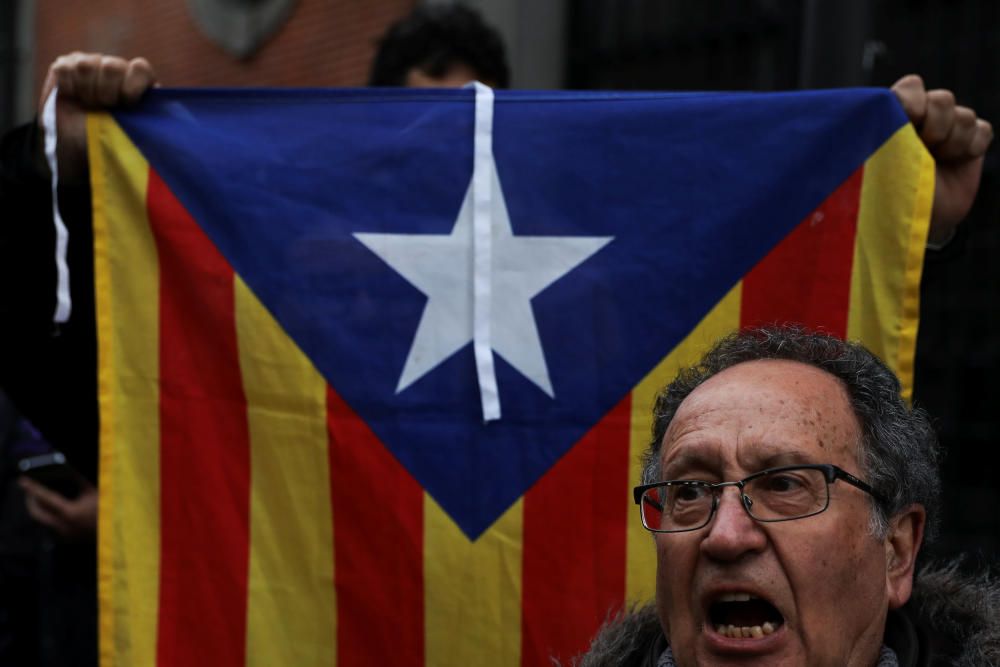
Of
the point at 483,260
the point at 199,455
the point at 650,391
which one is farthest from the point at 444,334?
the point at 199,455

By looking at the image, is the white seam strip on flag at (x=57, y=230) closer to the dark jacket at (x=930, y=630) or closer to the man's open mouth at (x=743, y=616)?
the dark jacket at (x=930, y=630)

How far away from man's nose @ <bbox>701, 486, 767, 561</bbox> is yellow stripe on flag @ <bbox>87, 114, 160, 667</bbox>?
124cm

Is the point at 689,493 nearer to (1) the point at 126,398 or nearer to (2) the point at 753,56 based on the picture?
Result: (1) the point at 126,398

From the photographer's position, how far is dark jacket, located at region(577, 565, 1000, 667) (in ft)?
6.70

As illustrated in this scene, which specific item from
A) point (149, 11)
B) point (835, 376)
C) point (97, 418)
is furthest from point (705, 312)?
point (149, 11)

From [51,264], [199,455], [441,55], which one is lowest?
[199,455]

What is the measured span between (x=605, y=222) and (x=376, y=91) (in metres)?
0.57

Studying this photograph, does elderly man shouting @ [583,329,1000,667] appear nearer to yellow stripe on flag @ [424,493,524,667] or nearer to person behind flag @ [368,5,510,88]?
yellow stripe on flag @ [424,493,524,667]

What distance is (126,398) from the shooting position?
2.70m

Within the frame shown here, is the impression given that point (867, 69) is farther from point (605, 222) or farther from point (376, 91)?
point (376, 91)

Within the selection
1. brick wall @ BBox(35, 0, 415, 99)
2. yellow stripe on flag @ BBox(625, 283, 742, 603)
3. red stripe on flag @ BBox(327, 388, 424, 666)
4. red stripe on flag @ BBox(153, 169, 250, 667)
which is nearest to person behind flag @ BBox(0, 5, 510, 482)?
red stripe on flag @ BBox(153, 169, 250, 667)

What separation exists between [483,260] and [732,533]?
92 cm

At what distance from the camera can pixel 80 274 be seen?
2824mm

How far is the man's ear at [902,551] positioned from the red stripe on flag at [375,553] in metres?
0.95
